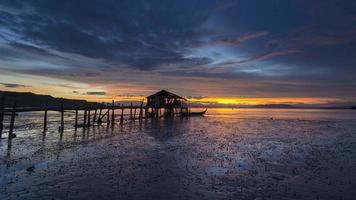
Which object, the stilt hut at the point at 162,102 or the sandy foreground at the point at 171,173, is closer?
the sandy foreground at the point at 171,173

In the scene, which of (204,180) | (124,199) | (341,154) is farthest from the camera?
(341,154)

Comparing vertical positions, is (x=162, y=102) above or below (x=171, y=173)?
above

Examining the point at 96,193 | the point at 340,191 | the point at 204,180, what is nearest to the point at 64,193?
the point at 96,193

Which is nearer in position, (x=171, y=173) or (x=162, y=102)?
(x=171, y=173)

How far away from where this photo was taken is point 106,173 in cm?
1249

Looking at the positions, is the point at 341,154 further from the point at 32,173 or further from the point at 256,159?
the point at 32,173

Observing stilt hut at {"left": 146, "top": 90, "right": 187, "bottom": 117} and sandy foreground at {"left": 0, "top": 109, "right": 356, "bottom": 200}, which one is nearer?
sandy foreground at {"left": 0, "top": 109, "right": 356, "bottom": 200}

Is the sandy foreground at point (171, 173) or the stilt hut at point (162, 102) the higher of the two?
the stilt hut at point (162, 102)

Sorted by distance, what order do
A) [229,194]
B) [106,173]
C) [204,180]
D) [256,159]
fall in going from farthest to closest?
[256,159]
[106,173]
[204,180]
[229,194]

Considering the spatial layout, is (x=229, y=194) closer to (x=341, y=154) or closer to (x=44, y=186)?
(x=44, y=186)

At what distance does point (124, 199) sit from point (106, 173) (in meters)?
3.56

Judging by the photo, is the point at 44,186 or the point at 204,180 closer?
the point at 44,186

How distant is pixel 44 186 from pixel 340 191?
10851mm

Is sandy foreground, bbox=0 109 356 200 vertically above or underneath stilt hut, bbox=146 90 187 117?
underneath
